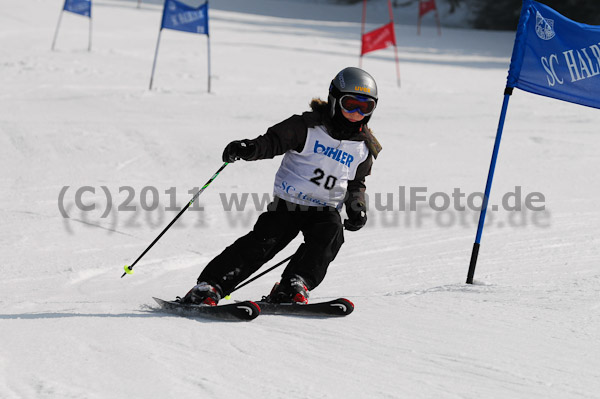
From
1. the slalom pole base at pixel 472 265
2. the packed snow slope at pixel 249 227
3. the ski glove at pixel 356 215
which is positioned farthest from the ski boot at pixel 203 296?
the slalom pole base at pixel 472 265

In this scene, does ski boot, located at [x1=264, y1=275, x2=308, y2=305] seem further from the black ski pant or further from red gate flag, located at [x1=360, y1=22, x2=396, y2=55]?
red gate flag, located at [x1=360, y1=22, x2=396, y2=55]

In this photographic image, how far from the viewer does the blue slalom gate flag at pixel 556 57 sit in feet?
15.5

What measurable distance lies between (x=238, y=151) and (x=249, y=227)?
3155mm

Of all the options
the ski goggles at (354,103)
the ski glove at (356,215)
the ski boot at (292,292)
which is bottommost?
the ski boot at (292,292)

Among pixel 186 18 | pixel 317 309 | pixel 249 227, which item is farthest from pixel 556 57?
pixel 186 18

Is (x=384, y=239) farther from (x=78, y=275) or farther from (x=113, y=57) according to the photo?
(x=113, y=57)

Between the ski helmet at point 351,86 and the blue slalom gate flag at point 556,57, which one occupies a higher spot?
the blue slalom gate flag at point 556,57

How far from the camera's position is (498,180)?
916cm

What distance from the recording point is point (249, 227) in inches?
283

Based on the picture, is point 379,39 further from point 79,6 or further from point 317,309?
point 317,309

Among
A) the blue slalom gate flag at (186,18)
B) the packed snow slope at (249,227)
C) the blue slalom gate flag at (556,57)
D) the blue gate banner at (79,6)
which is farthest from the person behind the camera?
the blue gate banner at (79,6)

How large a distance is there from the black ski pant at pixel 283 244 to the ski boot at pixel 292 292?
0.12ft

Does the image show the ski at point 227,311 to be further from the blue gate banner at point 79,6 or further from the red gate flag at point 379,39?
the blue gate banner at point 79,6

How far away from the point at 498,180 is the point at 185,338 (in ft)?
21.2
